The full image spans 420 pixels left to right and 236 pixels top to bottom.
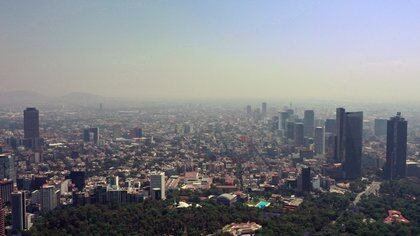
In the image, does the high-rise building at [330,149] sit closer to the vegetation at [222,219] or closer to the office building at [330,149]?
the office building at [330,149]

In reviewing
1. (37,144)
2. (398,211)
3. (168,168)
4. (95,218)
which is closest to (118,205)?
(95,218)

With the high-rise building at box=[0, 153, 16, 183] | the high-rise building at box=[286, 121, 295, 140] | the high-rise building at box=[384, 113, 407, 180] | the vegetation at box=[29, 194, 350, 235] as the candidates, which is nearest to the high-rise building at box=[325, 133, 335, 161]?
the high-rise building at box=[384, 113, 407, 180]

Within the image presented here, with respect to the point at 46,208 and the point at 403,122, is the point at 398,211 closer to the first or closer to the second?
the point at 403,122

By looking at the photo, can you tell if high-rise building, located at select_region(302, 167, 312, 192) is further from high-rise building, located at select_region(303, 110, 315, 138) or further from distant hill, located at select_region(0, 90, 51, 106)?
distant hill, located at select_region(0, 90, 51, 106)

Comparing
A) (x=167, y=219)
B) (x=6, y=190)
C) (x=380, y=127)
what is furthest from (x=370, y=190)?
(x=380, y=127)

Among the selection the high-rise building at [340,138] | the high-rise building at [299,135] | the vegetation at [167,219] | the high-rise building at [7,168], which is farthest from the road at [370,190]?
the high-rise building at [7,168]
